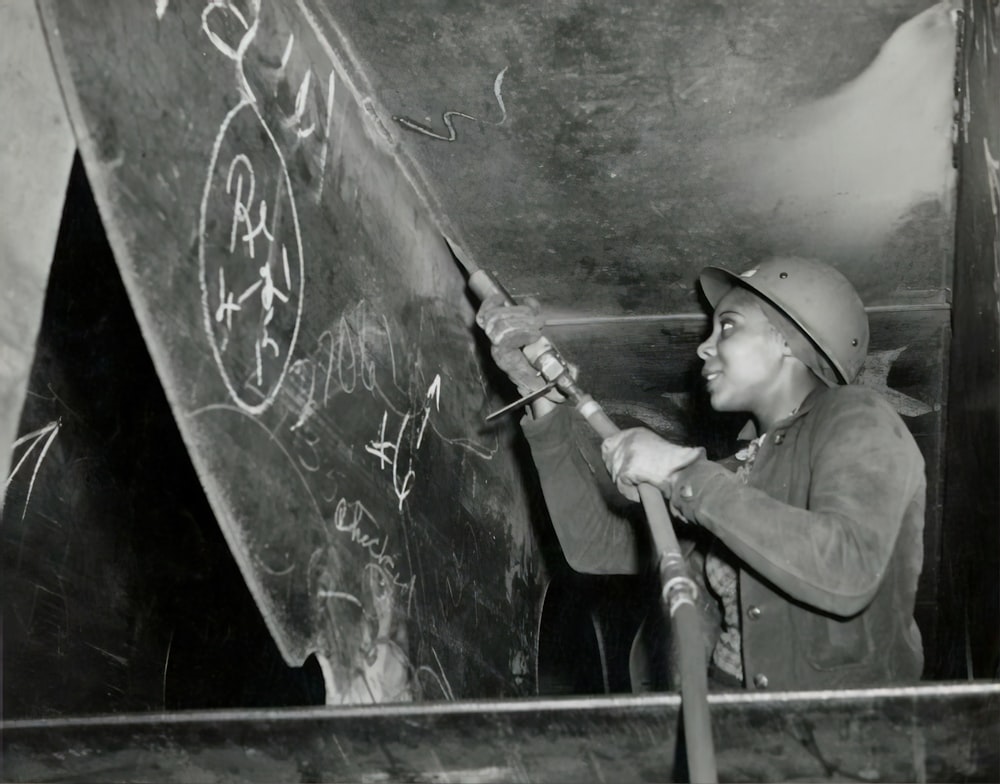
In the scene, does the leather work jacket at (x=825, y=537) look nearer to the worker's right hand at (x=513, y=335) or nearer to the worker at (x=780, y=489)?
the worker at (x=780, y=489)

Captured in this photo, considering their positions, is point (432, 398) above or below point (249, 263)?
below

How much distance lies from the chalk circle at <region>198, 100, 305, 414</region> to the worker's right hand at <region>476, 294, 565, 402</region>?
35.7 inches

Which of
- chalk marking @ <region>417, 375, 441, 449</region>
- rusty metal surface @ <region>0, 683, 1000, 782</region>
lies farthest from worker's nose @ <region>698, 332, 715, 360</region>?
rusty metal surface @ <region>0, 683, 1000, 782</region>

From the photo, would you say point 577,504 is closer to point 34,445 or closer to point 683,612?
point 683,612

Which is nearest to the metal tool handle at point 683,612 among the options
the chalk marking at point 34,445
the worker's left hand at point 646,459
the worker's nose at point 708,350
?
the worker's left hand at point 646,459

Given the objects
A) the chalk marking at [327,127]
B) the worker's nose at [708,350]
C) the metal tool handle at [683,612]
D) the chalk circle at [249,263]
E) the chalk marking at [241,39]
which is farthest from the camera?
the worker's nose at [708,350]

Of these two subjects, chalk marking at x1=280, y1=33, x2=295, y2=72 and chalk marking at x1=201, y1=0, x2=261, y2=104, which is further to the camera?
chalk marking at x1=280, y1=33, x2=295, y2=72

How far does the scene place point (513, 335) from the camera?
2.81 metres

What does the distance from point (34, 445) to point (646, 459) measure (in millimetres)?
1346

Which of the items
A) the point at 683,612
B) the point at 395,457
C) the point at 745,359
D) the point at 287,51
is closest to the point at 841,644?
the point at 683,612

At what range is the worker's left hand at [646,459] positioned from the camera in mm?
2236

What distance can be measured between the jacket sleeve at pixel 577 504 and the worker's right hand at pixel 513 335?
11 centimetres

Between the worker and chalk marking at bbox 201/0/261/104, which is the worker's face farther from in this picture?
chalk marking at bbox 201/0/261/104

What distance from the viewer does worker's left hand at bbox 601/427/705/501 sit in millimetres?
2236
